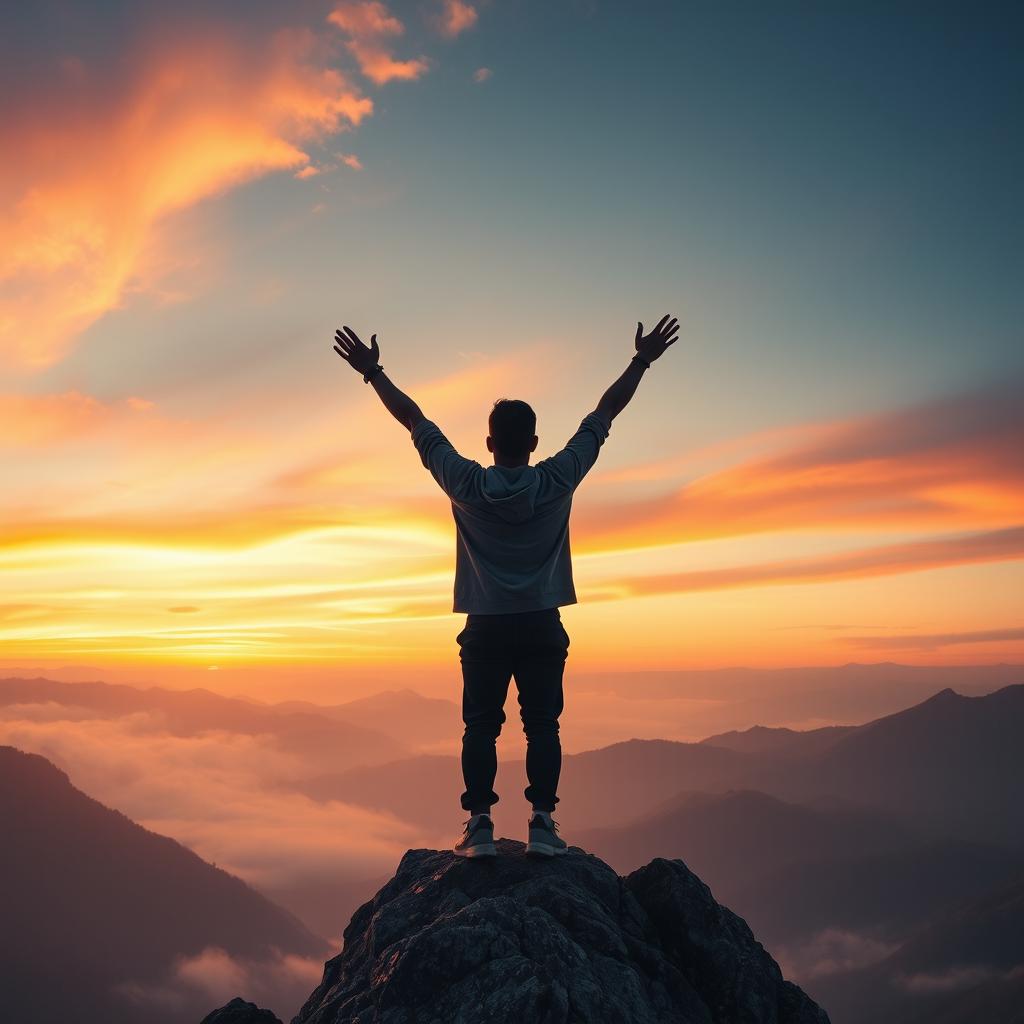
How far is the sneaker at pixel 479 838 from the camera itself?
9047 mm

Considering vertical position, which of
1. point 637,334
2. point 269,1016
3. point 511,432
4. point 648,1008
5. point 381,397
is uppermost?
point 637,334

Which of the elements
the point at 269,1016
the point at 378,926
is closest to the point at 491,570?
the point at 378,926

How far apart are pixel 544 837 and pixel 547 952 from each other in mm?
1947

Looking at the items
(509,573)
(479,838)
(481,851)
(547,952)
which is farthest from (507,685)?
(547,952)

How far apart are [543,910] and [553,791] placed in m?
1.34

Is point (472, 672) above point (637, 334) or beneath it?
beneath

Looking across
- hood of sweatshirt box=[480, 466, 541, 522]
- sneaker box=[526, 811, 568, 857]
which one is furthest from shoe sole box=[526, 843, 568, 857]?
hood of sweatshirt box=[480, 466, 541, 522]

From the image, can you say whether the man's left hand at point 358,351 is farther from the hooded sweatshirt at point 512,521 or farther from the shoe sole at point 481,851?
the shoe sole at point 481,851

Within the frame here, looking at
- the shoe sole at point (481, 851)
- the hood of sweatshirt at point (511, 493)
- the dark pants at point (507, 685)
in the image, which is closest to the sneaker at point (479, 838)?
the shoe sole at point (481, 851)

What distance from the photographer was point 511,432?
861 centimetres

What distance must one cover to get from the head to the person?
1cm

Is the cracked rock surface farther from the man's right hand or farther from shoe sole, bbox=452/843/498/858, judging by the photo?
the man's right hand

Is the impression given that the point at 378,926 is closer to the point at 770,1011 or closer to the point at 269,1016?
the point at 269,1016

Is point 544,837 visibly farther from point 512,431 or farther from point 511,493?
point 512,431
